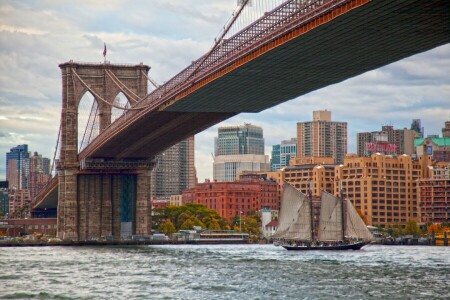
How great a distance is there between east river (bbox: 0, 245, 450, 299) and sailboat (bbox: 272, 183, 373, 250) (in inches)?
1318

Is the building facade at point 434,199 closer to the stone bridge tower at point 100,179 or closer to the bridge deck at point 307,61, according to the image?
the stone bridge tower at point 100,179

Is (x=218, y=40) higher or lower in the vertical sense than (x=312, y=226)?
higher

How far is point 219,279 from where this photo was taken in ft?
172

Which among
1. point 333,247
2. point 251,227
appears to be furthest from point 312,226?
point 251,227

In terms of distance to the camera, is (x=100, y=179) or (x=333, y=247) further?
(x=100, y=179)

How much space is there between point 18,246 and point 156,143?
921 inches

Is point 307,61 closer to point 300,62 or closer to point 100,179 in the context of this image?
point 300,62

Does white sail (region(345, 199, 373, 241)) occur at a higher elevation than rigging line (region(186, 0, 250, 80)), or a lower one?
lower

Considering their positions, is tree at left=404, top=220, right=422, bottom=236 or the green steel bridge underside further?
tree at left=404, top=220, right=422, bottom=236

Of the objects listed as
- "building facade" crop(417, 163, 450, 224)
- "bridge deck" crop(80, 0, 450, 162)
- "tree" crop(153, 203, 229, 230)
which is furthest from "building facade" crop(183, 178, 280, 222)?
"bridge deck" crop(80, 0, 450, 162)

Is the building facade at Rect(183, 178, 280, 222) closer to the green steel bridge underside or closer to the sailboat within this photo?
the sailboat

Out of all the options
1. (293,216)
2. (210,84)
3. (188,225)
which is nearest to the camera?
(210,84)

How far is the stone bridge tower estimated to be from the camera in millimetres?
110750

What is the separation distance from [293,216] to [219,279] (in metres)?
54.5
